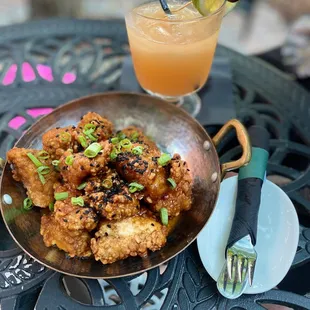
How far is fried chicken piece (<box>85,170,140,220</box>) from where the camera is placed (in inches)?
47.3

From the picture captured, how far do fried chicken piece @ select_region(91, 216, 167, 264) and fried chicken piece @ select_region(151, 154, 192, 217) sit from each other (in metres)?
0.09

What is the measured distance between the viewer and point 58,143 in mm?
1353

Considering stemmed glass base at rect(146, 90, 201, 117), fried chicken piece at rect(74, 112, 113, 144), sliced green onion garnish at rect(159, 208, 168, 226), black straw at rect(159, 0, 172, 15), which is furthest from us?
stemmed glass base at rect(146, 90, 201, 117)

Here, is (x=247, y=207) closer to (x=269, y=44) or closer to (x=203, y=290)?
(x=203, y=290)

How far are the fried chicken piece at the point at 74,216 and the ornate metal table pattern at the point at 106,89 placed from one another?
0.67 ft

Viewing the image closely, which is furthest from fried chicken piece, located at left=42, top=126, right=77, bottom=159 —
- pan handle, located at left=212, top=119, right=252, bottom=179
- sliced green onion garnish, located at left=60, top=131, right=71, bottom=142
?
pan handle, located at left=212, top=119, right=252, bottom=179

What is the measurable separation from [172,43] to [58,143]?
587 mm

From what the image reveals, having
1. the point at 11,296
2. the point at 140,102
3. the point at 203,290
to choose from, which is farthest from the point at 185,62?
the point at 11,296

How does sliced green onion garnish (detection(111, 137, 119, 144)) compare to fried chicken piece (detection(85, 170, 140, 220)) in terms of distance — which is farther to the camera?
sliced green onion garnish (detection(111, 137, 119, 144))

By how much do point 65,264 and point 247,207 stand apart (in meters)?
0.59

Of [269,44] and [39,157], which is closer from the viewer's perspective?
[39,157]

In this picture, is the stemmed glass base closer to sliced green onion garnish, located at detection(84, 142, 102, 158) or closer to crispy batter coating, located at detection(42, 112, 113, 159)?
crispy batter coating, located at detection(42, 112, 113, 159)

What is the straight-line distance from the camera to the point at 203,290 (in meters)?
1.27

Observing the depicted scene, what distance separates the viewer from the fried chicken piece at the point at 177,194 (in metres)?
1.30
